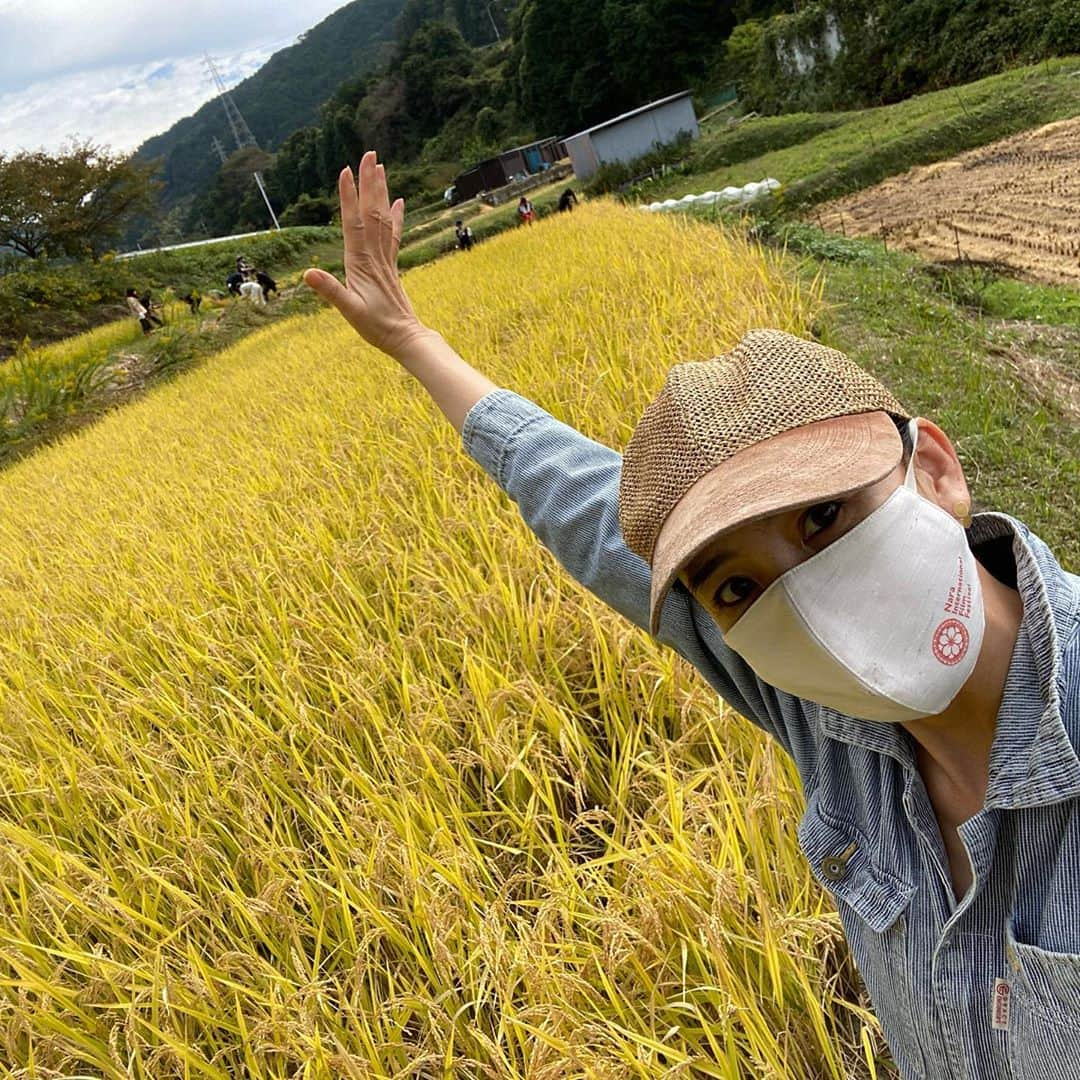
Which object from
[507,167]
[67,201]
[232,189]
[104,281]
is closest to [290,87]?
[232,189]

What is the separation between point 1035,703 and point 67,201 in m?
30.4

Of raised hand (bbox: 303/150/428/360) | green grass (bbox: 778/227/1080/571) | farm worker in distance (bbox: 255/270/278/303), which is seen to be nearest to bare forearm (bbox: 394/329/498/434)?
raised hand (bbox: 303/150/428/360)

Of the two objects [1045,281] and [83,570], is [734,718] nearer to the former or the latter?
[83,570]

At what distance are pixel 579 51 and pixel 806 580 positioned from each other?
41.2 m

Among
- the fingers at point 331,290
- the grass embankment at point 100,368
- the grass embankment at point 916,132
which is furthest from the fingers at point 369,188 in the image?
the grass embankment at point 916,132

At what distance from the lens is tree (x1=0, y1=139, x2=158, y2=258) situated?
76.2 feet

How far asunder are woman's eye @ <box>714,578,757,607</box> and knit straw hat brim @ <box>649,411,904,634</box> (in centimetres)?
6

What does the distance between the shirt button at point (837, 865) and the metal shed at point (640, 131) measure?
839 inches

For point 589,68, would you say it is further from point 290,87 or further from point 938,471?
point 290,87

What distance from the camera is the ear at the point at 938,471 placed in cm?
70

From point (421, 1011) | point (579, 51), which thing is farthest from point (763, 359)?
point (579, 51)

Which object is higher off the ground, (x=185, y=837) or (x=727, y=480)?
(x=727, y=480)

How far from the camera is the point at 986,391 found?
9.75ft

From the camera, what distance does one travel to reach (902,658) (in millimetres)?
631
